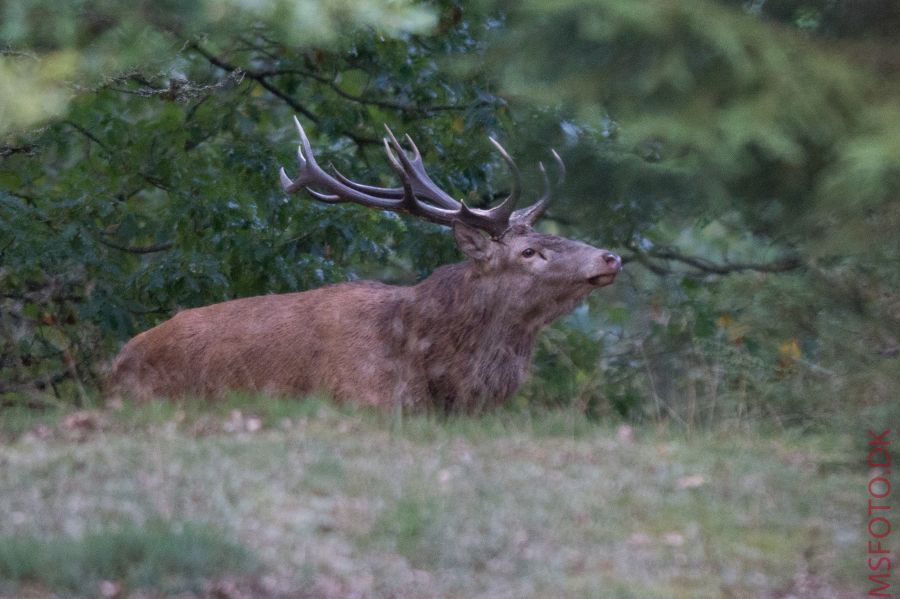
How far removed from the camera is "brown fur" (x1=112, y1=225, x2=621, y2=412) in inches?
354

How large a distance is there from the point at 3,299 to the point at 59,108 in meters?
6.75

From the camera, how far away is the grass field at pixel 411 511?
4.82 meters

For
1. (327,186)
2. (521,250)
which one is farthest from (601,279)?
(327,186)

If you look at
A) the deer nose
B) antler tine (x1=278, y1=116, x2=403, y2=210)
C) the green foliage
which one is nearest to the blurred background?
the deer nose

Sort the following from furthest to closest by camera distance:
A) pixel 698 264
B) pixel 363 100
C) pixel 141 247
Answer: pixel 698 264 < pixel 141 247 < pixel 363 100

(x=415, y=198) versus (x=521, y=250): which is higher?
(x=415, y=198)

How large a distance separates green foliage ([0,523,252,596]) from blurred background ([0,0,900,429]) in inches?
60.9

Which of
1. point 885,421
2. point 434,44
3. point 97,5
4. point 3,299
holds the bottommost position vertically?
point 885,421

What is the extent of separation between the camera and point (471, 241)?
30.3ft

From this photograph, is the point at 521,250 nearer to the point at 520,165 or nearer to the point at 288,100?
the point at 520,165

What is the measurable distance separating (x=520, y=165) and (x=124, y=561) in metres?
4.43

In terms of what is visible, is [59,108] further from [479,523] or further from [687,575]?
[687,575]

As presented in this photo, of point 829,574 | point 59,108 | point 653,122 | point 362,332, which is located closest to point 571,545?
point 829,574

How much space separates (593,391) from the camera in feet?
35.5
